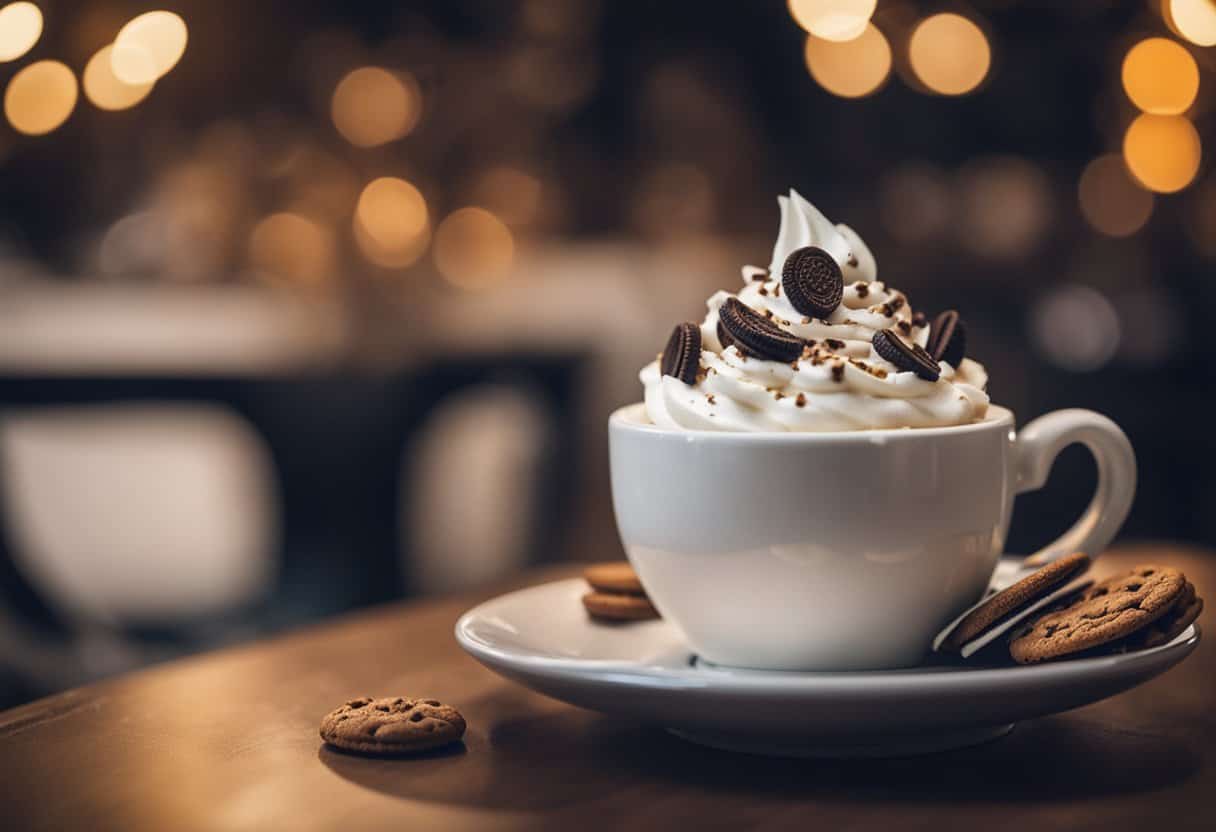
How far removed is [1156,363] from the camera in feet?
14.1

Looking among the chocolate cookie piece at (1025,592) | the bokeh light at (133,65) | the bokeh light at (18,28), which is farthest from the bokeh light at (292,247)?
the chocolate cookie piece at (1025,592)

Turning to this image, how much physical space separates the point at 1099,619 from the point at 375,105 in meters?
5.04

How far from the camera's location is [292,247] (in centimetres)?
615

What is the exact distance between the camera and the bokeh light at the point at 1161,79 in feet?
13.0

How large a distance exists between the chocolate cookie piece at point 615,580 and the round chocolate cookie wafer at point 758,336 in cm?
22

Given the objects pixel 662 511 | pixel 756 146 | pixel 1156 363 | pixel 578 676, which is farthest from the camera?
pixel 756 146

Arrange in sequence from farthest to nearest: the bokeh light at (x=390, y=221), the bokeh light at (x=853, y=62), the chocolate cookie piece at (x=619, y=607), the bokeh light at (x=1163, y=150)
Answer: the bokeh light at (x=390, y=221) → the bokeh light at (x=1163, y=150) → the bokeh light at (x=853, y=62) → the chocolate cookie piece at (x=619, y=607)

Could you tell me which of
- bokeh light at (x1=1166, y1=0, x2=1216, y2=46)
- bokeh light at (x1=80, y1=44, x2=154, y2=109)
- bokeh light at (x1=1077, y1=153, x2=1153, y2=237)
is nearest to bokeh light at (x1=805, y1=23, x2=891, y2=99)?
bokeh light at (x1=1077, y1=153, x2=1153, y2=237)

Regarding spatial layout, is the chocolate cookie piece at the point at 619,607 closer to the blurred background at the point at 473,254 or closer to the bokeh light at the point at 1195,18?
the blurred background at the point at 473,254

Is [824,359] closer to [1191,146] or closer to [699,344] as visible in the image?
[699,344]

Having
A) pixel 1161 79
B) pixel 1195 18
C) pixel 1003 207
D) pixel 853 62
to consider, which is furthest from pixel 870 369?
pixel 1003 207

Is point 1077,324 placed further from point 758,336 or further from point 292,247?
point 758,336

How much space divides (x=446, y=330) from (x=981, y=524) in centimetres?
568

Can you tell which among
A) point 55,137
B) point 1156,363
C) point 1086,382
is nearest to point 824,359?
point 1086,382
